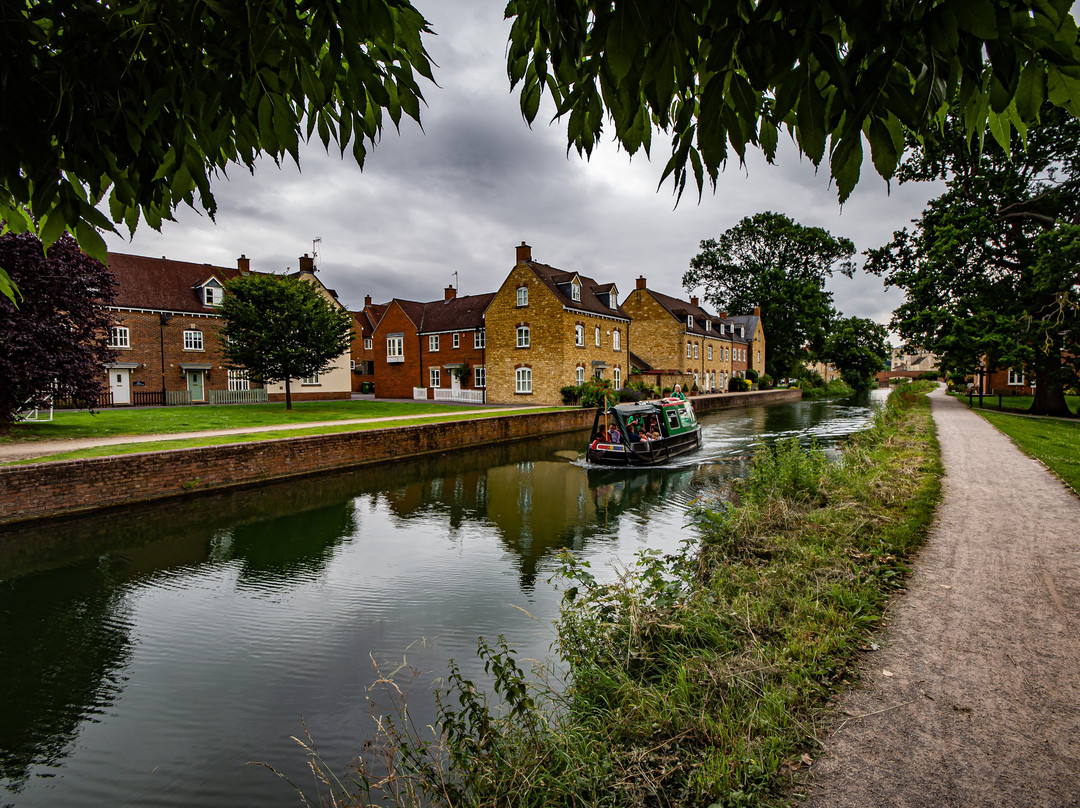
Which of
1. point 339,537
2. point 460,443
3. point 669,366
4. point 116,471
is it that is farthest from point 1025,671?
point 669,366

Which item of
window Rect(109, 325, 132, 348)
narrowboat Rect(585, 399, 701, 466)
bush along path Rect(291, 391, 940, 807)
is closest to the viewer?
bush along path Rect(291, 391, 940, 807)

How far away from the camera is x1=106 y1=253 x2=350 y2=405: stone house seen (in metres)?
30.6

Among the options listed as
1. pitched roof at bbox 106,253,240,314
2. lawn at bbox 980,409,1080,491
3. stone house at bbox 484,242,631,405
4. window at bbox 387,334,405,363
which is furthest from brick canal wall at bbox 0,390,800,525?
window at bbox 387,334,405,363

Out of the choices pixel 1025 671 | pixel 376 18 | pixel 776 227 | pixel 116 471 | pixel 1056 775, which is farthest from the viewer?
pixel 776 227

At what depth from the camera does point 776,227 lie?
60.5 m

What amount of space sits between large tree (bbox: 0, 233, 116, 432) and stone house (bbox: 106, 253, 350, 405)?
43.0ft

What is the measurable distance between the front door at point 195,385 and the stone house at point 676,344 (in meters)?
31.7

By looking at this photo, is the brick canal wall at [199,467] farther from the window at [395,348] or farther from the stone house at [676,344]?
the stone house at [676,344]

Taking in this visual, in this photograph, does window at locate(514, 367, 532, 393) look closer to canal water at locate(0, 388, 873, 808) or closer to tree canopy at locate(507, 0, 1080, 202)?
canal water at locate(0, 388, 873, 808)

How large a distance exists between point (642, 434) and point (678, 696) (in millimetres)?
15460

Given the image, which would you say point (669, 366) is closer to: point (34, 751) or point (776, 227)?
point (776, 227)

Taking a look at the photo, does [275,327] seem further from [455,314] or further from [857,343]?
[857,343]

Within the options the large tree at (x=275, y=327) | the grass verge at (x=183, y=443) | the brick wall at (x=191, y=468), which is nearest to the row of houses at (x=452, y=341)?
the large tree at (x=275, y=327)

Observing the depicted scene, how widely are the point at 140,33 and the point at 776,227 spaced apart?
67283mm
